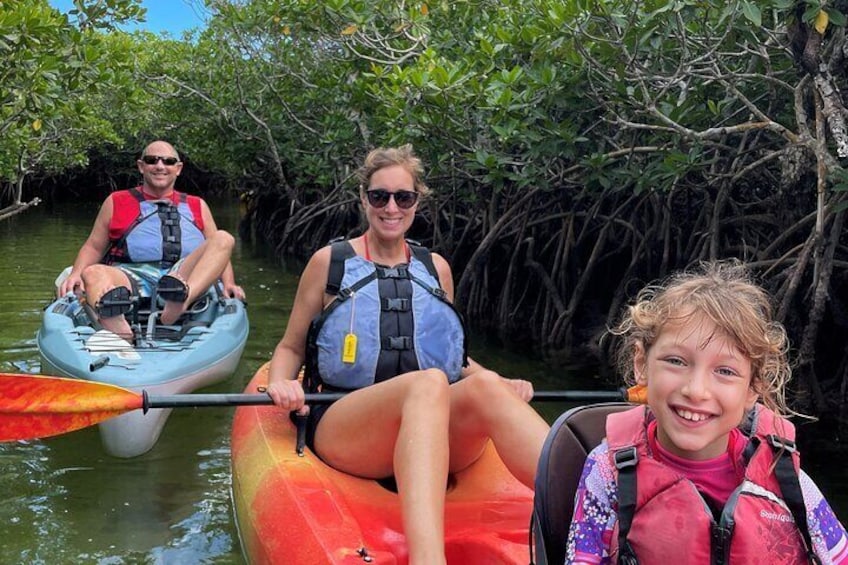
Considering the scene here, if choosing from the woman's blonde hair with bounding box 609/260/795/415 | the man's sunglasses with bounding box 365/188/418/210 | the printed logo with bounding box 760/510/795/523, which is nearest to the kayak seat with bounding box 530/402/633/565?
the woman's blonde hair with bounding box 609/260/795/415

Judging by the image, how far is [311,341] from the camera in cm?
272

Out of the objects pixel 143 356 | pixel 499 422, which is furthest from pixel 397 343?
pixel 143 356

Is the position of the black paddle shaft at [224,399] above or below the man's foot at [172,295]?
below

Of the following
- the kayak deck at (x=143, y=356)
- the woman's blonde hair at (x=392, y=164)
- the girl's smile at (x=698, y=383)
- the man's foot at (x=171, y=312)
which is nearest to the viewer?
the girl's smile at (x=698, y=383)

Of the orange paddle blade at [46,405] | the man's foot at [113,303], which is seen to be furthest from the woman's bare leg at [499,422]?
the man's foot at [113,303]

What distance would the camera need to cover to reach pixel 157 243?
4.89 m

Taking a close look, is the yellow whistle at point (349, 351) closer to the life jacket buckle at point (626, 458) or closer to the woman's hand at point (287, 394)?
the woman's hand at point (287, 394)

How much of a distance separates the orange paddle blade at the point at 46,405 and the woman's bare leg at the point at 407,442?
654 millimetres

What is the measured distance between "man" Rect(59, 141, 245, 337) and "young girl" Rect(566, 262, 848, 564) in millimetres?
3207

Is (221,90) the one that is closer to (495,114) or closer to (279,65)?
(279,65)

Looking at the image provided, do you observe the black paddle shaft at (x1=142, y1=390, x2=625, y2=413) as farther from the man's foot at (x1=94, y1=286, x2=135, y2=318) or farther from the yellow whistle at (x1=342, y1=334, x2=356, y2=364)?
the man's foot at (x1=94, y1=286, x2=135, y2=318)

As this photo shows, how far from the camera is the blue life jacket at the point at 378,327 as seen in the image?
268cm

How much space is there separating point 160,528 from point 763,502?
233cm

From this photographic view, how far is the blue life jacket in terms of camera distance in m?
2.68
